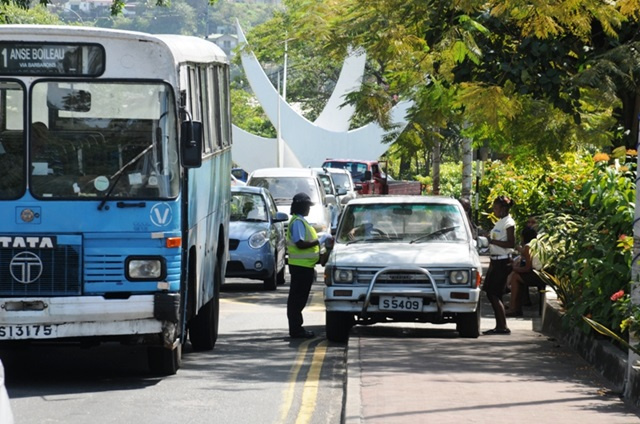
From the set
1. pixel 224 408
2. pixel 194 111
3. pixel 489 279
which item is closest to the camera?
pixel 224 408

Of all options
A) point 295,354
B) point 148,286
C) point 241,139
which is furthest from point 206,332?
point 241,139

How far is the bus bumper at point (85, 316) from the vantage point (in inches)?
428

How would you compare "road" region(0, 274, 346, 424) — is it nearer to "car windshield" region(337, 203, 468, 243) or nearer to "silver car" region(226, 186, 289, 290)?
"car windshield" region(337, 203, 468, 243)

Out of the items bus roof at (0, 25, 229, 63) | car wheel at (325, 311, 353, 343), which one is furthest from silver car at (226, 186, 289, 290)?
bus roof at (0, 25, 229, 63)

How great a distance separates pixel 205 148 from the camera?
1355cm

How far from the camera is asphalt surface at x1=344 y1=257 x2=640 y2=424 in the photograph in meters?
9.46

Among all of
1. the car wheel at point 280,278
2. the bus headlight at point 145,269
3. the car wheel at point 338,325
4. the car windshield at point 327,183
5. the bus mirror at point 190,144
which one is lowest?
the car wheel at point 280,278

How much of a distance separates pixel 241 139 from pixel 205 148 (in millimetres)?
59754

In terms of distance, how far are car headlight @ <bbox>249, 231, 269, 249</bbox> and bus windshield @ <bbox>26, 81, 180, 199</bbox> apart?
33.6 ft

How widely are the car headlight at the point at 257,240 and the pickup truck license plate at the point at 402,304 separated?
23.7ft

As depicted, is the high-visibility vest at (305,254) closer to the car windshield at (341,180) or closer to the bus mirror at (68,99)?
the bus mirror at (68,99)

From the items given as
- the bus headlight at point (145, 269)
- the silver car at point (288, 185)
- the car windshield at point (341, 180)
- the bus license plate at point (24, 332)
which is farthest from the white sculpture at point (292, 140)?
the bus license plate at point (24, 332)

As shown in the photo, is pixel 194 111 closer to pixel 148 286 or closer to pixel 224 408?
pixel 148 286

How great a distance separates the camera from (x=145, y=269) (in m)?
11.1
